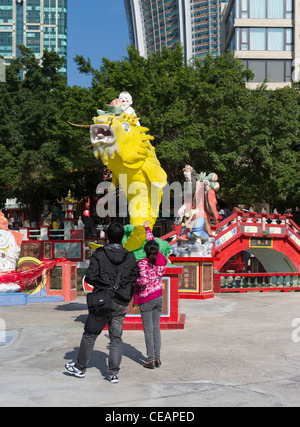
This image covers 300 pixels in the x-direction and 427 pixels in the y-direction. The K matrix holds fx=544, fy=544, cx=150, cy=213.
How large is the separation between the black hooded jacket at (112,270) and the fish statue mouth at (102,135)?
9.67 feet

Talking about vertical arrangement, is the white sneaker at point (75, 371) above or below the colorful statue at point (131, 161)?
below

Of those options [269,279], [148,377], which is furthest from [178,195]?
[148,377]

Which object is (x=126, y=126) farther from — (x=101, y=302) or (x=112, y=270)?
(x=101, y=302)

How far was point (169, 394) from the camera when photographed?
5.22 metres

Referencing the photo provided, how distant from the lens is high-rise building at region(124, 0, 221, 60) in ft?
396

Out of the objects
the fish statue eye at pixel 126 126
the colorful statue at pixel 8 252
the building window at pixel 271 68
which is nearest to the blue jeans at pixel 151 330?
the fish statue eye at pixel 126 126

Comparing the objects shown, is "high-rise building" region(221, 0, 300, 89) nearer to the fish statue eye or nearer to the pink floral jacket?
the fish statue eye

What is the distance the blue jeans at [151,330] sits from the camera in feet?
21.4

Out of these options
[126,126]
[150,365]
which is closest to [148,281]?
[150,365]

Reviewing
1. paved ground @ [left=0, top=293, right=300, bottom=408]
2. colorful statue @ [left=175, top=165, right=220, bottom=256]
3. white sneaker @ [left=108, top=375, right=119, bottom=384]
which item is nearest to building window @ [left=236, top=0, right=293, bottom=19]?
colorful statue @ [left=175, top=165, right=220, bottom=256]

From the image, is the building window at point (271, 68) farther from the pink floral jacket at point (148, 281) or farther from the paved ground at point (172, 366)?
the pink floral jacket at point (148, 281)

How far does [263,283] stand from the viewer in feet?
A: 60.2

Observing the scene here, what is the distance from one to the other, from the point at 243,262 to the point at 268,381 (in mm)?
20321
